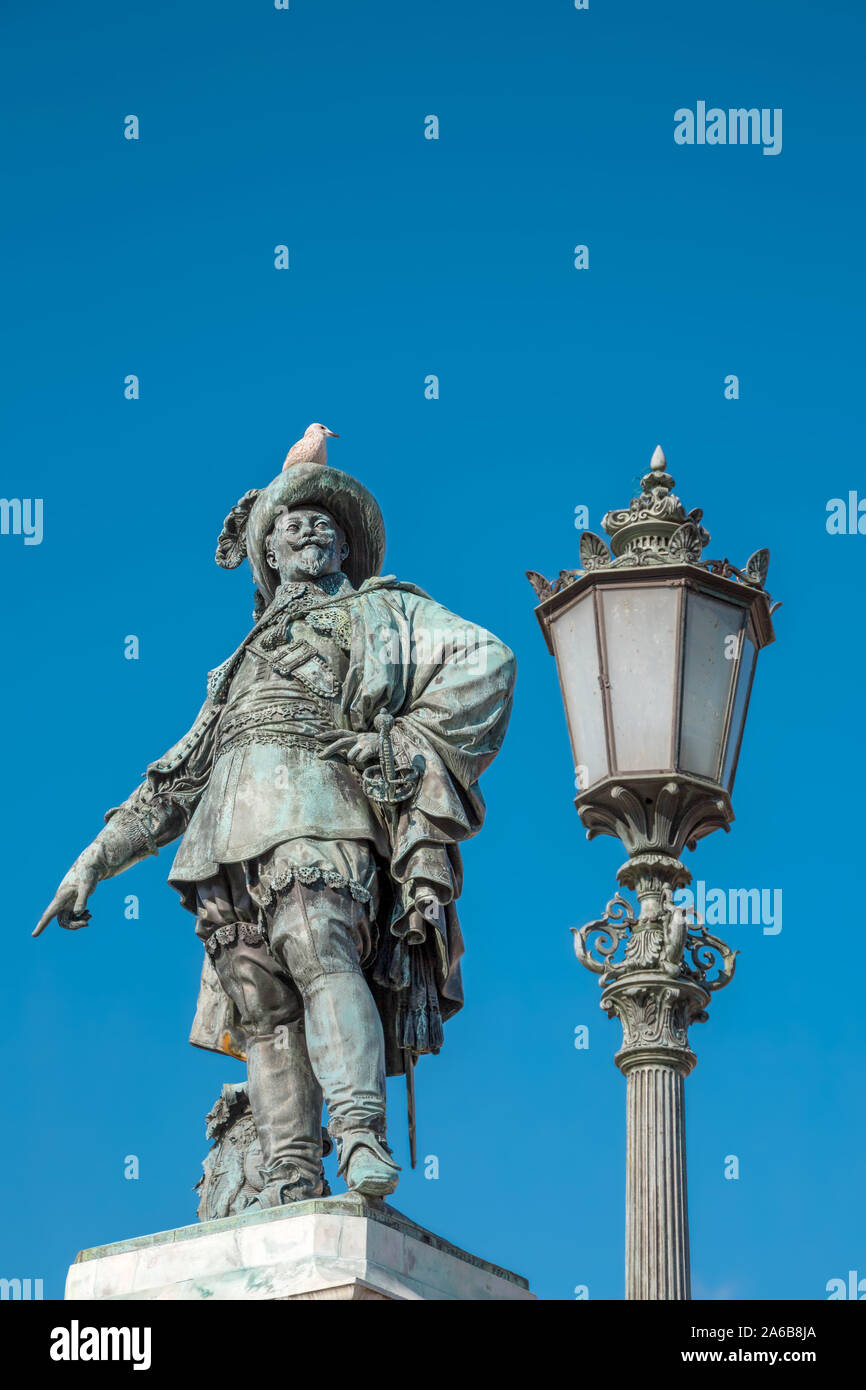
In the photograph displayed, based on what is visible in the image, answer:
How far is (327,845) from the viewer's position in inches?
584

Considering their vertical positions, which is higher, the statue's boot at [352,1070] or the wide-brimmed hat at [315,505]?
the wide-brimmed hat at [315,505]

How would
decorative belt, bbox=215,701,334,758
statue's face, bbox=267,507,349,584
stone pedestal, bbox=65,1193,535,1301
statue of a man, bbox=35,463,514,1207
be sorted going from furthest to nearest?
1. statue's face, bbox=267,507,349,584
2. decorative belt, bbox=215,701,334,758
3. statue of a man, bbox=35,463,514,1207
4. stone pedestal, bbox=65,1193,535,1301

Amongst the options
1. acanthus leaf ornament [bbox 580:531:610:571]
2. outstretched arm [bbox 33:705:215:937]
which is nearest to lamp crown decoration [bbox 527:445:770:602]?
acanthus leaf ornament [bbox 580:531:610:571]

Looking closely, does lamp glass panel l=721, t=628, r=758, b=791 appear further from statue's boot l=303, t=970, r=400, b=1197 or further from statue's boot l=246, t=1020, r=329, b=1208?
statue's boot l=246, t=1020, r=329, b=1208

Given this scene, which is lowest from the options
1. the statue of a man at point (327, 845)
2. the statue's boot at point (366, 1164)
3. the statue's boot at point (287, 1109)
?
the statue's boot at point (366, 1164)

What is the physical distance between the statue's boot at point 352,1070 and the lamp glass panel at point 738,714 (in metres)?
2.18

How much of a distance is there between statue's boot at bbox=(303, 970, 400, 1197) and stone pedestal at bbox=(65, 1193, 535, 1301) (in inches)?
5.8

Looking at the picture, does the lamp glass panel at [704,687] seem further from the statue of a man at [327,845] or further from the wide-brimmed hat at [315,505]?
the wide-brimmed hat at [315,505]

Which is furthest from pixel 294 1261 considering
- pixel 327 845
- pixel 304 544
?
pixel 304 544

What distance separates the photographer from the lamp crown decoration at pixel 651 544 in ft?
53.0

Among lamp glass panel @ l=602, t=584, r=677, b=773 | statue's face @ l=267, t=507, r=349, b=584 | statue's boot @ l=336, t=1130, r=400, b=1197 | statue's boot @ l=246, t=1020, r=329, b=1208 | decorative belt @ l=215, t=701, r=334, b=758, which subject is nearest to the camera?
statue's boot @ l=336, t=1130, r=400, b=1197

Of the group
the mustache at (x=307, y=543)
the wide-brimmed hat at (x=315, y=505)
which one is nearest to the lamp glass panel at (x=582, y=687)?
the wide-brimmed hat at (x=315, y=505)

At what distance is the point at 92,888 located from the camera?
1566cm

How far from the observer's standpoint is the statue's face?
15953 mm
